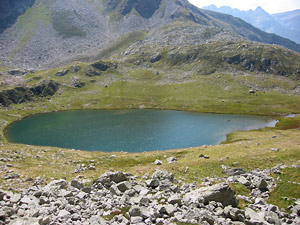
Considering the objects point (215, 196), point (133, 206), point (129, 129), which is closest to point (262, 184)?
point (215, 196)

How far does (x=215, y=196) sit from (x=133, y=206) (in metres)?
9.77

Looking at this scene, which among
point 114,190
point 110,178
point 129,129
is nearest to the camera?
point 114,190

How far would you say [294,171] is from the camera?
34906 mm

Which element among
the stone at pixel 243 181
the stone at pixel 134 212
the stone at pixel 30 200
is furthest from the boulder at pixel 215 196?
the stone at pixel 30 200

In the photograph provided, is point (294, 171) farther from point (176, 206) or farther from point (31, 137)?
point (31, 137)

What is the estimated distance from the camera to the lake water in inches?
3684

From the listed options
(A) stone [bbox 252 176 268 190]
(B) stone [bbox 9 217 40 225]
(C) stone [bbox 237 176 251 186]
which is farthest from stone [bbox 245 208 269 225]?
(B) stone [bbox 9 217 40 225]

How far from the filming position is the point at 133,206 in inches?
843

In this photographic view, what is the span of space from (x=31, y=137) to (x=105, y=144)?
41790 millimetres

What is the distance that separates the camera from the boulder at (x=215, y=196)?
24.4 meters

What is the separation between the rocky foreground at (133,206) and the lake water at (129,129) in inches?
2356

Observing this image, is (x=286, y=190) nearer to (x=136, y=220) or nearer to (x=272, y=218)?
(x=272, y=218)

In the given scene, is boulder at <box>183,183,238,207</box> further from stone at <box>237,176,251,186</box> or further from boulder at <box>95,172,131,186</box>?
boulder at <box>95,172,131,186</box>

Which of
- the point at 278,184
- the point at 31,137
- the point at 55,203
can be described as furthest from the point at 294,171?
the point at 31,137
